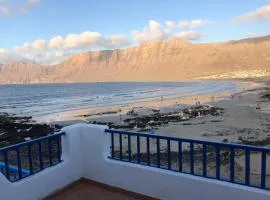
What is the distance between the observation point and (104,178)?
6312 mm

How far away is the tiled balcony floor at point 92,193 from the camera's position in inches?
224

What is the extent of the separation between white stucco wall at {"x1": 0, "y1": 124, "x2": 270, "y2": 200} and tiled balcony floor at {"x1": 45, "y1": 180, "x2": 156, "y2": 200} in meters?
0.11

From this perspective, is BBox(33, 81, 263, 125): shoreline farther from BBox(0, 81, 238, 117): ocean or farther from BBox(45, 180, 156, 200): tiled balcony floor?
BBox(45, 180, 156, 200): tiled balcony floor

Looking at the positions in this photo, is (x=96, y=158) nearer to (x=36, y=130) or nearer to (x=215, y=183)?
(x=215, y=183)

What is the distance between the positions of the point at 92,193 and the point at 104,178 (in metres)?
0.47

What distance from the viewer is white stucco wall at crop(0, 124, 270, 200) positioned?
16.0ft

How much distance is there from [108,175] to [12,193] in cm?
184

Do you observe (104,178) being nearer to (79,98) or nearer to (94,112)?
(94,112)

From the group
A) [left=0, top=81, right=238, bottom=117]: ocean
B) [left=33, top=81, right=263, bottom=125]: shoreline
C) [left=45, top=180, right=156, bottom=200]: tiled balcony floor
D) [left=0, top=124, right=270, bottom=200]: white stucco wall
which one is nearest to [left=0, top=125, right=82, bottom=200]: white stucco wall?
[left=0, top=124, right=270, bottom=200]: white stucco wall

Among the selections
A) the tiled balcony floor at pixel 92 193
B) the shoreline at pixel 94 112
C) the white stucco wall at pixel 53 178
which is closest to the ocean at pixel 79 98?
the shoreline at pixel 94 112

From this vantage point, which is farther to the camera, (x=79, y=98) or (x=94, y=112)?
(x=79, y=98)

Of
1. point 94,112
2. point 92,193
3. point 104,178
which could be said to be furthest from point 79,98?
point 92,193

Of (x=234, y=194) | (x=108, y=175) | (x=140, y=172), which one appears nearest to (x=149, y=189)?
(x=140, y=172)

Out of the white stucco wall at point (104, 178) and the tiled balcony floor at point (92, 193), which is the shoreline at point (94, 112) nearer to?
the white stucco wall at point (104, 178)
